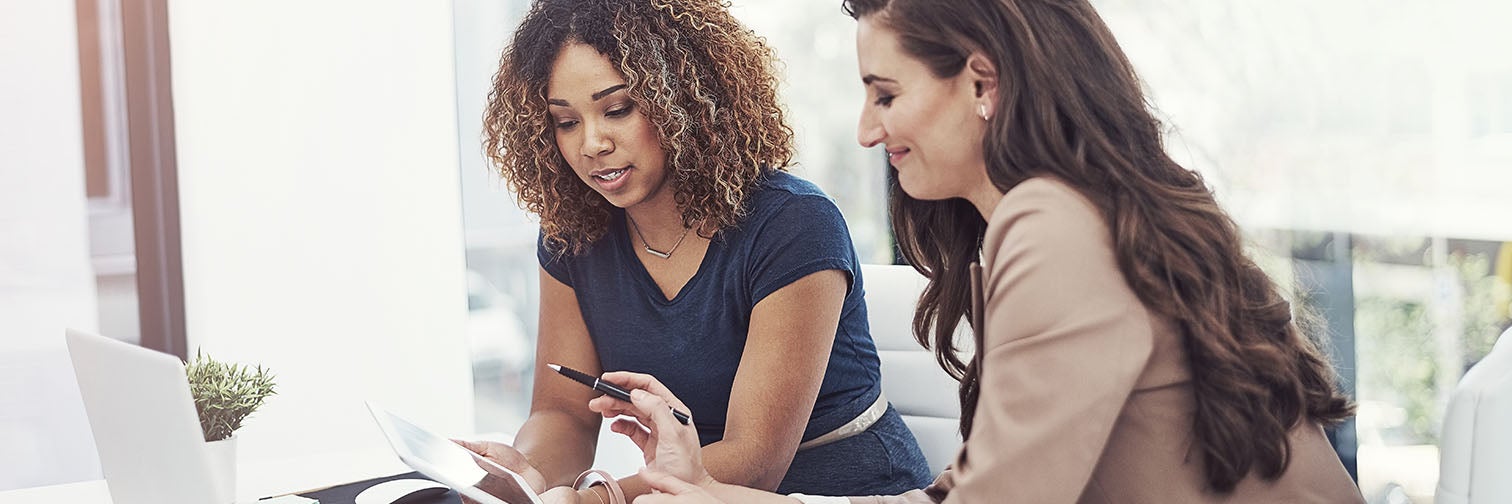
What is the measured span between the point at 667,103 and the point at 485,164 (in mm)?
1716

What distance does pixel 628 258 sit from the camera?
5.74 ft

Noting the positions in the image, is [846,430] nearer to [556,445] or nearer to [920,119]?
[556,445]

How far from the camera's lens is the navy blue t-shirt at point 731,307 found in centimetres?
160

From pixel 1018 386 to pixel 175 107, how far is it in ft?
9.12

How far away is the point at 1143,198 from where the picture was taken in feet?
3.30

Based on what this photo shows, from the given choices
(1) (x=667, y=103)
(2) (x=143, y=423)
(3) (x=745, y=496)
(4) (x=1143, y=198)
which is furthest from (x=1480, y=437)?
(2) (x=143, y=423)

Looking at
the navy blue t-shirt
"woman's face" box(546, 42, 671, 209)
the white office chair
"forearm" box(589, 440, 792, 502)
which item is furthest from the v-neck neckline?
the white office chair

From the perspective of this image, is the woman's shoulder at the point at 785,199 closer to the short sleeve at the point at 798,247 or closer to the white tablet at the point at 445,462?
the short sleeve at the point at 798,247

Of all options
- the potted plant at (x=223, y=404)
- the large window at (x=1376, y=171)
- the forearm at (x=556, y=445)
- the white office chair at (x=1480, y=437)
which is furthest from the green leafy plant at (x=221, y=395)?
the large window at (x=1376, y=171)

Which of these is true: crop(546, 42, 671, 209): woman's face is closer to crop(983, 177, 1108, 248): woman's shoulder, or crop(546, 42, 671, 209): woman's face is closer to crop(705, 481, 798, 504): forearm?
crop(705, 481, 798, 504): forearm

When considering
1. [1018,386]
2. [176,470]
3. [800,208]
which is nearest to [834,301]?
[800,208]

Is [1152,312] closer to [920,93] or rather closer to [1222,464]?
[1222,464]

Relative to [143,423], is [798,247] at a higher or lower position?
higher

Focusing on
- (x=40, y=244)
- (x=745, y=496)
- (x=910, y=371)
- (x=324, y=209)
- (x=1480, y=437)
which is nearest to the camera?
(x=1480, y=437)
